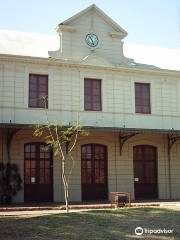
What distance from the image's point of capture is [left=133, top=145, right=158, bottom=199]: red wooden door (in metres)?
21.6

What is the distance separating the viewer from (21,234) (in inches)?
357

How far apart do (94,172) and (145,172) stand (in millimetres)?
2733

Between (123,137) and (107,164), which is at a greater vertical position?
(123,137)

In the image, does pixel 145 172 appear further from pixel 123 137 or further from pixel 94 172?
pixel 94 172

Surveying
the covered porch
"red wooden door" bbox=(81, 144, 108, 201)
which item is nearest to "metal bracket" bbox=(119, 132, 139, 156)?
the covered porch

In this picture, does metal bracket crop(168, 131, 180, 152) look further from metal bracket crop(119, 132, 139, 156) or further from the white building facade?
metal bracket crop(119, 132, 139, 156)

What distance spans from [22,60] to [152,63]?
7.23 meters

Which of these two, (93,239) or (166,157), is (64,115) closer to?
(166,157)

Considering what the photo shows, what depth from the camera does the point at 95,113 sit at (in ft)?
68.4

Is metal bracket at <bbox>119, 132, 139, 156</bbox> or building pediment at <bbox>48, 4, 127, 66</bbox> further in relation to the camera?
building pediment at <bbox>48, 4, 127, 66</bbox>

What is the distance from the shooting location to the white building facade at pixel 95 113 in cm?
1970

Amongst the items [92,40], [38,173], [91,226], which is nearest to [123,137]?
[38,173]

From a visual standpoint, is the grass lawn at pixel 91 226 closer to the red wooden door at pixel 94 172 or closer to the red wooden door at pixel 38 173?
the red wooden door at pixel 38 173

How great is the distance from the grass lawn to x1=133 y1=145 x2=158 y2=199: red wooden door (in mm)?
9261
